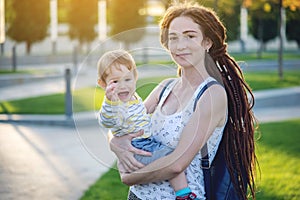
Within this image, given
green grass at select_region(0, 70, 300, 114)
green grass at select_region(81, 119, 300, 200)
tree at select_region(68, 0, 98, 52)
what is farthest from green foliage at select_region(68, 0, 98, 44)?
green grass at select_region(81, 119, 300, 200)

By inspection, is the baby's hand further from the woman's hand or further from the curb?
the curb

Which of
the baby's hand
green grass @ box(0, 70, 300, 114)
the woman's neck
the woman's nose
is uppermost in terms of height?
the woman's nose

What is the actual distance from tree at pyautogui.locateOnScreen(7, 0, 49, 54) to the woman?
3652 cm

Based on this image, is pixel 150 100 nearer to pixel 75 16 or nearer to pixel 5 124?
pixel 5 124

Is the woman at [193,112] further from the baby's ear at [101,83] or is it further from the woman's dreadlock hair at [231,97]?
the baby's ear at [101,83]

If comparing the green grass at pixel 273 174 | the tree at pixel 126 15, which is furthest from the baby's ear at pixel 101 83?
the tree at pixel 126 15

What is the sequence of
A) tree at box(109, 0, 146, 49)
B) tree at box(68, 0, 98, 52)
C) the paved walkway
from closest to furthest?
the paved walkway < tree at box(109, 0, 146, 49) < tree at box(68, 0, 98, 52)

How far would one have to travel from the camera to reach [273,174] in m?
6.60

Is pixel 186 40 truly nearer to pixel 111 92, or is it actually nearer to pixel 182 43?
pixel 182 43

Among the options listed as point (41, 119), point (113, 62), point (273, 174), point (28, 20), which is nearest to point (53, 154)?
point (41, 119)

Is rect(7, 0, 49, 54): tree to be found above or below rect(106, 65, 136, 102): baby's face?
below

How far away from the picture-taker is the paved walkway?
2771 millimetres

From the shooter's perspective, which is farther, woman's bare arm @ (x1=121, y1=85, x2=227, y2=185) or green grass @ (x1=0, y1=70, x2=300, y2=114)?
green grass @ (x1=0, y1=70, x2=300, y2=114)

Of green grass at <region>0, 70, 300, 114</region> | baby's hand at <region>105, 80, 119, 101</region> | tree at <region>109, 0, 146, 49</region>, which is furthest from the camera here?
tree at <region>109, 0, 146, 49</region>
